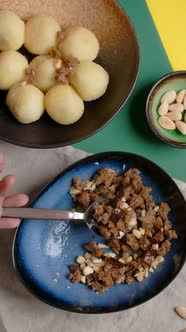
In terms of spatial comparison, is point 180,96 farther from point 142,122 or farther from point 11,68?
point 11,68

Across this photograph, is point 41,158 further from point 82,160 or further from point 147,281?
point 147,281

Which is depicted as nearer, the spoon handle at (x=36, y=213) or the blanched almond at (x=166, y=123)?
the spoon handle at (x=36, y=213)

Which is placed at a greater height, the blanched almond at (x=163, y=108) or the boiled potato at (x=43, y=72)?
the boiled potato at (x=43, y=72)

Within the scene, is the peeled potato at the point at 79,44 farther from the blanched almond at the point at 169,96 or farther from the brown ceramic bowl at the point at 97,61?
the blanched almond at the point at 169,96

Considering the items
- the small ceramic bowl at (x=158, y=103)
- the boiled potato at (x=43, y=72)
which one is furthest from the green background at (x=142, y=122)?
the boiled potato at (x=43, y=72)

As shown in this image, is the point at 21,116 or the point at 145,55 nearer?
the point at 21,116

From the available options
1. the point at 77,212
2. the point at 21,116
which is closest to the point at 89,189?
the point at 77,212

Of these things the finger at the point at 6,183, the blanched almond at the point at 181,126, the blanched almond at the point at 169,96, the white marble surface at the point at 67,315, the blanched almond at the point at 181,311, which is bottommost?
the blanched almond at the point at 181,311

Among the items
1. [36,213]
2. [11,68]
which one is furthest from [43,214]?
[11,68]
